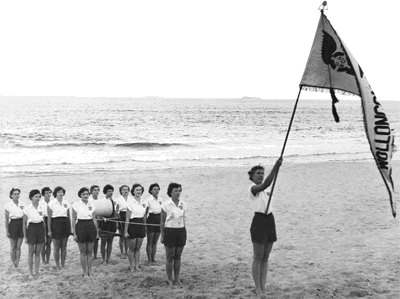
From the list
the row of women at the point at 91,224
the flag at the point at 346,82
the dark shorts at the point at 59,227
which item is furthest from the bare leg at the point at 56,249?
the flag at the point at 346,82

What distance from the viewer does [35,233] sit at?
6992mm

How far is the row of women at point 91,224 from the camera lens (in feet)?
21.5

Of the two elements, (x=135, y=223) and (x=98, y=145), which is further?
(x=98, y=145)

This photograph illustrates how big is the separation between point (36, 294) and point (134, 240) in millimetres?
1687

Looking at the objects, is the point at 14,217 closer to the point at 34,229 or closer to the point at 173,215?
the point at 34,229

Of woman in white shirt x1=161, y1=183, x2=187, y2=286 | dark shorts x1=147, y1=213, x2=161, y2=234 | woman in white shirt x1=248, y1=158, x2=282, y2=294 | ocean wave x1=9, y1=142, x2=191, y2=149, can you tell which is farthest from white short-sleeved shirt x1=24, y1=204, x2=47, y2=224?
ocean wave x1=9, y1=142, x2=191, y2=149

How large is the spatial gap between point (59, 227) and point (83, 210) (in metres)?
0.65

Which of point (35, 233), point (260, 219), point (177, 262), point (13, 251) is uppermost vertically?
point (260, 219)

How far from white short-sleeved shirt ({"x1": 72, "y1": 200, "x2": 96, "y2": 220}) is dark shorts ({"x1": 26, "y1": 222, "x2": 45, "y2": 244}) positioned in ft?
2.24

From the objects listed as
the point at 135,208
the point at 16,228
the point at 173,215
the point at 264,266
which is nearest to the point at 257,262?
the point at 264,266

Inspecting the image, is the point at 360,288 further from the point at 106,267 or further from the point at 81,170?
the point at 81,170

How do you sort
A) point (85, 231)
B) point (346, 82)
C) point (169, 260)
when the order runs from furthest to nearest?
1. point (85, 231)
2. point (169, 260)
3. point (346, 82)

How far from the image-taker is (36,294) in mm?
6480

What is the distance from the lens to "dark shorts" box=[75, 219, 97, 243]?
22.5 ft
